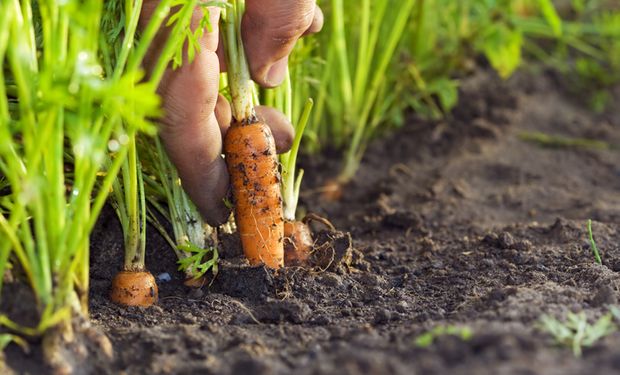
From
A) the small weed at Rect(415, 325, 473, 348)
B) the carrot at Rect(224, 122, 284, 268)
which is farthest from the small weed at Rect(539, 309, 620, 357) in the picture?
the carrot at Rect(224, 122, 284, 268)

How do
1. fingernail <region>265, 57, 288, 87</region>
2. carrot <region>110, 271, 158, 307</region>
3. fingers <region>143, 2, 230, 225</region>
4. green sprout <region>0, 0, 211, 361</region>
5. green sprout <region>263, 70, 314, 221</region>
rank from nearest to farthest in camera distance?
green sprout <region>0, 0, 211, 361</region>, fingers <region>143, 2, 230, 225</region>, carrot <region>110, 271, 158, 307</region>, fingernail <region>265, 57, 288, 87</region>, green sprout <region>263, 70, 314, 221</region>

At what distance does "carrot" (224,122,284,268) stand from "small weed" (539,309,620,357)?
70 cm

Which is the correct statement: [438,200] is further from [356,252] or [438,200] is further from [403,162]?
[356,252]

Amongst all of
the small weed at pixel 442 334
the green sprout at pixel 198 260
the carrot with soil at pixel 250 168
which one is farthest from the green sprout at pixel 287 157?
the small weed at pixel 442 334

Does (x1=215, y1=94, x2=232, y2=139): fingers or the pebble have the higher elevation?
(x1=215, y1=94, x2=232, y2=139): fingers

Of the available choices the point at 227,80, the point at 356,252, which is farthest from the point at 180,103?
the point at 356,252

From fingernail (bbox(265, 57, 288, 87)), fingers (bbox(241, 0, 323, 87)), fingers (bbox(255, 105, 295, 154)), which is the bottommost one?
fingers (bbox(255, 105, 295, 154))

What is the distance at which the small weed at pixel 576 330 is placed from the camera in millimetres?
1337

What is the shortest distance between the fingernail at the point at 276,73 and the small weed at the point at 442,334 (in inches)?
30.6

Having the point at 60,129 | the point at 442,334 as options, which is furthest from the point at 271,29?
the point at 442,334

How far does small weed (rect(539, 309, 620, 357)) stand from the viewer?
4.39ft

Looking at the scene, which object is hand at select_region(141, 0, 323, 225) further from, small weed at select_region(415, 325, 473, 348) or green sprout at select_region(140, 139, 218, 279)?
small weed at select_region(415, 325, 473, 348)

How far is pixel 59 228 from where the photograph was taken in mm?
1407

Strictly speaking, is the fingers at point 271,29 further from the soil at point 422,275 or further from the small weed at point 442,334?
the small weed at point 442,334
